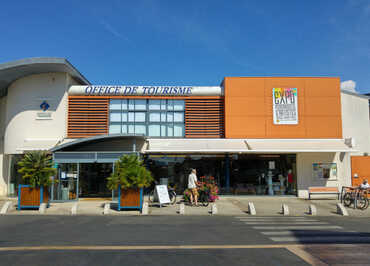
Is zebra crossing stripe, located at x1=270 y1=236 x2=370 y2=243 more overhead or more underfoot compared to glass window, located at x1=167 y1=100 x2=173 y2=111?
more underfoot

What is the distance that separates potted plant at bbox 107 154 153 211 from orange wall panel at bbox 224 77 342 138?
745 cm

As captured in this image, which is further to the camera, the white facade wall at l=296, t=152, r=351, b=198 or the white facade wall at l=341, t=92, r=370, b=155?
the white facade wall at l=341, t=92, r=370, b=155

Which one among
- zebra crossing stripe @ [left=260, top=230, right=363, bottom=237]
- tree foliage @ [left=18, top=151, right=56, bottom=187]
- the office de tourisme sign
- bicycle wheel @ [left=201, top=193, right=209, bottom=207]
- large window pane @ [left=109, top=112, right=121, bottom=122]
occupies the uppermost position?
the office de tourisme sign

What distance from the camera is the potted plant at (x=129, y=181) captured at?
12.8m

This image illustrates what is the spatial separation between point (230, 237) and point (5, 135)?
16495mm

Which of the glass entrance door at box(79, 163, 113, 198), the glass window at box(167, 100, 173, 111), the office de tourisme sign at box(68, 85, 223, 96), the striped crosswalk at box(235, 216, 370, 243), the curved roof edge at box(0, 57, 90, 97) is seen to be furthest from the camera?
the glass window at box(167, 100, 173, 111)

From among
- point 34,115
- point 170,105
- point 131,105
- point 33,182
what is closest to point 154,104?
point 170,105

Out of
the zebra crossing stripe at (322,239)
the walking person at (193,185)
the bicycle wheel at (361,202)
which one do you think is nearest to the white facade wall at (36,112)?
the walking person at (193,185)

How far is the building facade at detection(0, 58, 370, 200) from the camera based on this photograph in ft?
60.5

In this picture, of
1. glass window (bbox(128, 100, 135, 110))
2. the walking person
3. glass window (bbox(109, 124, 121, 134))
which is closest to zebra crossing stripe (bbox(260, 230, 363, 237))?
the walking person

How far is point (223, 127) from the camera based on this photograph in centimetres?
1931

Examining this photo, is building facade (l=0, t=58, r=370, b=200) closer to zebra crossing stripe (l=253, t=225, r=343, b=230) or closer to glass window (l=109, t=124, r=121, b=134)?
glass window (l=109, t=124, r=121, b=134)

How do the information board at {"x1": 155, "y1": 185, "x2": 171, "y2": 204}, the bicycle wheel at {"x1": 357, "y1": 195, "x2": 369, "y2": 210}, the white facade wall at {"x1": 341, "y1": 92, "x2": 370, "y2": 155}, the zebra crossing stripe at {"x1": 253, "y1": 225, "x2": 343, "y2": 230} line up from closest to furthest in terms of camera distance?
the zebra crossing stripe at {"x1": 253, "y1": 225, "x2": 343, "y2": 230}
the information board at {"x1": 155, "y1": 185, "x2": 171, "y2": 204}
the bicycle wheel at {"x1": 357, "y1": 195, "x2": 369, "y2": 210}
the white facade wall at {"x1": 341, "y1": 92, "x2": 370, "y2": 155}

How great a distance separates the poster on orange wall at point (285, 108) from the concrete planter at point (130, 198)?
9856mm
